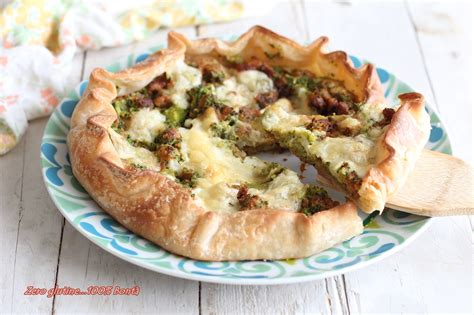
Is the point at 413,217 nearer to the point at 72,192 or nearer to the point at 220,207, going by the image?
the point at 220,207

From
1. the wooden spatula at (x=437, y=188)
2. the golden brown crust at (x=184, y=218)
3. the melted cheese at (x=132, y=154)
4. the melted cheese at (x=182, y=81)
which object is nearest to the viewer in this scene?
the golden brown crust at (x=184, y=218)

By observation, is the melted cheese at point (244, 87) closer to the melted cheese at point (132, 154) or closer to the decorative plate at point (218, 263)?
the decorative plate at point (218, 263)

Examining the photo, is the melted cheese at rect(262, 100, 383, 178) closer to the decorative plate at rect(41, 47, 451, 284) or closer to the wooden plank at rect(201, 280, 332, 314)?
the decorative plate at rect(41, 47, 451, 284)

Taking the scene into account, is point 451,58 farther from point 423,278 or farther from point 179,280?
point 179,280

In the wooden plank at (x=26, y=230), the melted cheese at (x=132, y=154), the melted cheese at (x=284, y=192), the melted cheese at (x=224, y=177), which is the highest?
the melted cheese at (x=284, y=192)

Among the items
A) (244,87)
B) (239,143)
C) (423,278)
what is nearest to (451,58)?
(244,87)

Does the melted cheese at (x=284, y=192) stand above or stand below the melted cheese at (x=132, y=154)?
above

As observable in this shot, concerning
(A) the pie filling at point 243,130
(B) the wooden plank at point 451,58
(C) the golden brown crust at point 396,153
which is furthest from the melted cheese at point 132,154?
(B) the wooden plank at point 451,58

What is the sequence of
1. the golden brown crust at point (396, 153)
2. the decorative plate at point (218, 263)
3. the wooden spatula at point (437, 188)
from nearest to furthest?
the decorative plate at point (218, 263)
the golden brown crust at point (396, 153)
the wooden spatula at point (437, 188)
